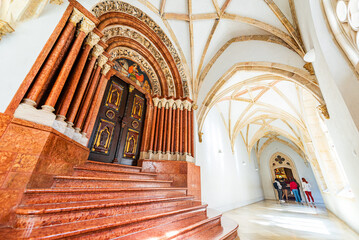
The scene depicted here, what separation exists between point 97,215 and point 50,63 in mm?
2045

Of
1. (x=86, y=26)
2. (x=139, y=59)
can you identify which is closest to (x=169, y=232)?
(x=86, y=26)

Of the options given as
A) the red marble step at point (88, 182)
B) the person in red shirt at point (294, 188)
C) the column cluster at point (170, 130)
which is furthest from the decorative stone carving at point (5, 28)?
the person in red shirt at point (294, 188)

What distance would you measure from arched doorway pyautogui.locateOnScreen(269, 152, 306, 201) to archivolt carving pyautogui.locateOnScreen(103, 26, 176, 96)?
13829 millimetres

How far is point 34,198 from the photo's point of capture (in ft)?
4.27

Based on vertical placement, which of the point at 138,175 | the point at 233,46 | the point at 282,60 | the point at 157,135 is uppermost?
the point at 233,46

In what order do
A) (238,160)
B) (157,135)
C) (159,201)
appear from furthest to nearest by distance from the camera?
(238,160), (157,135), (159,201)

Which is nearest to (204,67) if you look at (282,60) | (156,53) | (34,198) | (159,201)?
(156,53)

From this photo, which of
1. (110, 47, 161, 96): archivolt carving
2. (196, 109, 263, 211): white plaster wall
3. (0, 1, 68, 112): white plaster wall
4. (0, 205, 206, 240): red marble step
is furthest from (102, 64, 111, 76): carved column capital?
(196, 109, 263, 211): white plaster wall

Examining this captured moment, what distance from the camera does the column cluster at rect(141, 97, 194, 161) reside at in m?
4.05

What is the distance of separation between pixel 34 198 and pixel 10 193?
178 mm

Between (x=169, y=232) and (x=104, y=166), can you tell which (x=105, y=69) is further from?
(x=169, y=232)

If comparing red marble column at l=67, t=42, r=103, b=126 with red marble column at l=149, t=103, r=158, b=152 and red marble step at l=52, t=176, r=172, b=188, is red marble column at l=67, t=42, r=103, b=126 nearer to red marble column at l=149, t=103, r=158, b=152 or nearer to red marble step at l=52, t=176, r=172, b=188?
red marble step at l=52, t=176, r=172, b=188

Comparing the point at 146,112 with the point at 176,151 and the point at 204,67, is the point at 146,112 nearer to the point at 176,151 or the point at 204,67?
the point at 176,151

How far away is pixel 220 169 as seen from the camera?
6578 mm
